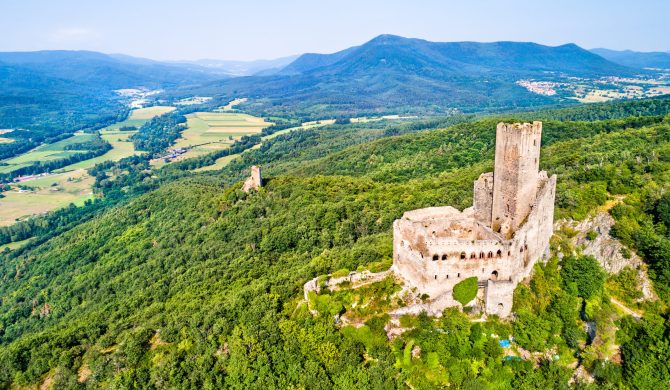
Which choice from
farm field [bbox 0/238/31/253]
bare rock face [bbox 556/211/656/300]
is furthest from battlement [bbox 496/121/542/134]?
→ farm field [bbox 0/238/31/253]

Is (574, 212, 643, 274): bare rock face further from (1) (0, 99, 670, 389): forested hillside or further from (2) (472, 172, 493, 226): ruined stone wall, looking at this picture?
(2) (472, 172, 493, 226): ruined stone wall

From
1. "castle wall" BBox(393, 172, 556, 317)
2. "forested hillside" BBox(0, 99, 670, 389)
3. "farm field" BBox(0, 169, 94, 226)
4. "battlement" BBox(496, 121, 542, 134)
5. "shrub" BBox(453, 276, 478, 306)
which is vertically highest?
"battlement" BBox(496, 121, 542, 134)

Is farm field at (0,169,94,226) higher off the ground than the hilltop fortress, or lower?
lower

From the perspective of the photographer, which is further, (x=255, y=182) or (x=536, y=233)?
(x=255, y=182)

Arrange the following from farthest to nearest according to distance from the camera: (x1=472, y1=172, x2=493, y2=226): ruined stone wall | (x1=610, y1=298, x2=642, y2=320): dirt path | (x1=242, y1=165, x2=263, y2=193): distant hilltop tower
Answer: (x1=242, y1=165, x2=263, y2=193): distant hilltop tower
(x1=472, y1=172, x2=493, y2=226): ruined stone wall
(x1=610, y1=298, x2=642, y2=320): dirt path

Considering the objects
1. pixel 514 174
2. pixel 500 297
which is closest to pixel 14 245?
pixel 500 297

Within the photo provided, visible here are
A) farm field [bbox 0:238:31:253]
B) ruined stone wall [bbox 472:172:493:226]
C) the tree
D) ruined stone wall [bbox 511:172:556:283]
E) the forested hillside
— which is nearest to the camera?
the forested hillside

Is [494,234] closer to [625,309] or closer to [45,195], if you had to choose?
[625,309]
